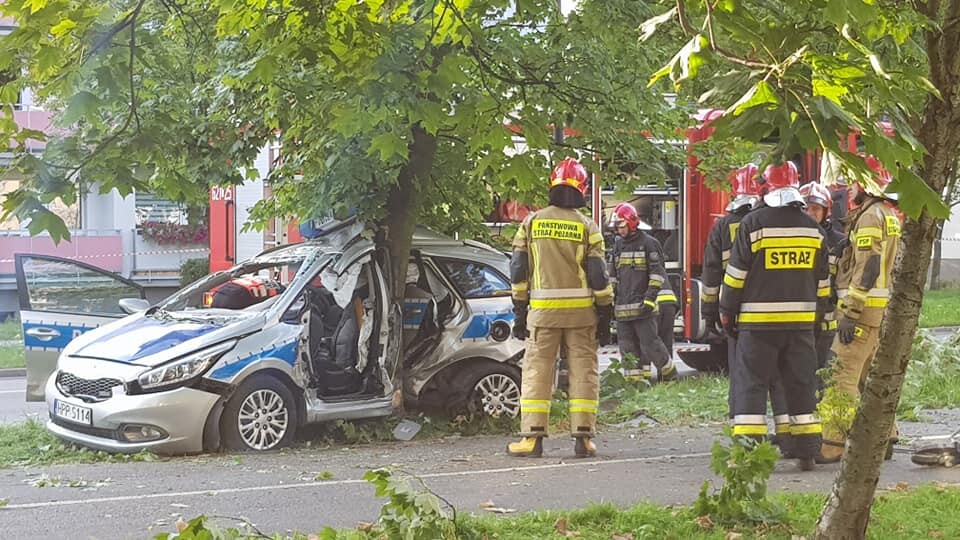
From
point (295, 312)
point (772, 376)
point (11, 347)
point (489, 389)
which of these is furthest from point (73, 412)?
point (11, 347)

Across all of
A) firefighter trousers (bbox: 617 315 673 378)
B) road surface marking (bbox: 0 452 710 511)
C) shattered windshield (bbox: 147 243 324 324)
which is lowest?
road surface marking (bbox: 0 452 710 511)

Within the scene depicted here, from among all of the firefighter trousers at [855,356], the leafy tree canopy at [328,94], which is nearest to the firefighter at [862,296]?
the firefighter trousers at [855,356]

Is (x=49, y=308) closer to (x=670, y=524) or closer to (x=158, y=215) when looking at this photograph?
(x=670, y=524)

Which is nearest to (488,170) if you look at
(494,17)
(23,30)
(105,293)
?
(494,17)

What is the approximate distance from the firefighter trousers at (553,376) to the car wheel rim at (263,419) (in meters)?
1.83

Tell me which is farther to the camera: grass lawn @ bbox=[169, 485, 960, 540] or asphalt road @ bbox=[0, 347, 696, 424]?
asphalt road @ bbox=[0, 347, 696, 424]

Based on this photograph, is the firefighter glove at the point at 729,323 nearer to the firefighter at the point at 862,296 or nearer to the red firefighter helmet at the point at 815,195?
the firefighter at the point at 862,296

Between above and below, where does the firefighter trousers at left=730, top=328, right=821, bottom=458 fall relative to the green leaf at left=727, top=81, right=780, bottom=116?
below

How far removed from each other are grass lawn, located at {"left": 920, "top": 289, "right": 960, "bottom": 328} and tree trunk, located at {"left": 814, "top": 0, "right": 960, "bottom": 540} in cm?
1342

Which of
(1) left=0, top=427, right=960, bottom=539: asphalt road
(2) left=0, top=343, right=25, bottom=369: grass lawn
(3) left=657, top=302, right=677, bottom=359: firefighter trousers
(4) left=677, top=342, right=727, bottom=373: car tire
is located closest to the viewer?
(1) left=0, top=427, right=960, bottom=539: asphalt road

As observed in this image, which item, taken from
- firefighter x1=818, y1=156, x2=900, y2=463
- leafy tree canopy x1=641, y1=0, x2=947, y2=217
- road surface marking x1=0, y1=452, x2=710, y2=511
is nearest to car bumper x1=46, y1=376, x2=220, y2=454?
road surface marking x1=0, y1=452, x2=710, y2=511

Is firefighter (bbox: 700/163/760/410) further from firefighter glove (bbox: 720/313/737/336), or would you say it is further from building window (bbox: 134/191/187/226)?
building window (bbox: 134/191/187/226)

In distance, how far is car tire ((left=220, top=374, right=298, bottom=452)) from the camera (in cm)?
814

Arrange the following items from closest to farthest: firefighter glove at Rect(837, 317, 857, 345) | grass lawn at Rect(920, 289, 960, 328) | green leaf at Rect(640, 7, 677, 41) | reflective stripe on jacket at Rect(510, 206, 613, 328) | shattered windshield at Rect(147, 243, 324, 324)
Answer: green leaf at Rect(640, 7, 677, 41)
firefighter glove at Rect(837, 317, 857, 345)
reflective stripe on jacket at Rect(510, 206, 613, 328)
shattered windshield at Rect(147, 243, 324, 324)
grass lawn at Rect(920, 289, 960, 328)
